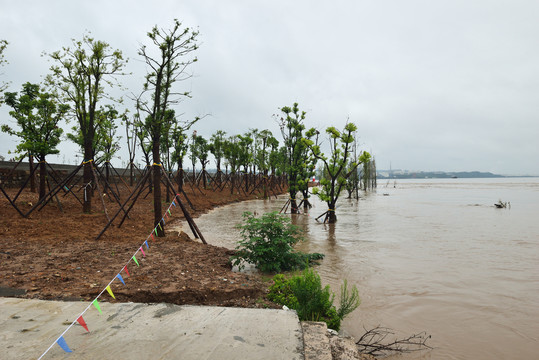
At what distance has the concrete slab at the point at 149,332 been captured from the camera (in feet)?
8.64

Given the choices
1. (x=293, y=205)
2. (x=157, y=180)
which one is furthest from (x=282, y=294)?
(x=293, y=205)

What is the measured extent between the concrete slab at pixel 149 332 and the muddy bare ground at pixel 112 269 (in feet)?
1.98

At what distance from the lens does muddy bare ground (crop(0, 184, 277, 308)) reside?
4238 millimetres

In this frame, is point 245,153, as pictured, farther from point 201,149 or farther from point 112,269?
point 112,269

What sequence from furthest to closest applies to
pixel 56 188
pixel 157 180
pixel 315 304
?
pixel 56 188, pixel 157 180, pixel 315 304

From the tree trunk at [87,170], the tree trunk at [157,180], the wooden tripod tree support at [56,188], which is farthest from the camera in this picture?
the tree trunk at [87,170]

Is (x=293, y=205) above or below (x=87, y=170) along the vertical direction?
below

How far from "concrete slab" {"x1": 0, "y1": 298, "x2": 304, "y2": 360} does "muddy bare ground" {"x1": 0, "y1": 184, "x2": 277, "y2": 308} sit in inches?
23.8

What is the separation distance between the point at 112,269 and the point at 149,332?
2646mm

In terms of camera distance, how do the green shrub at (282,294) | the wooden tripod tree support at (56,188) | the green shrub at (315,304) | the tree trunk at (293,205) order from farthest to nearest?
the tree trunk at (293,205) → the wooden tripod tree support at (56,188) → the green shrub at (282,294) → the green shrub at (315,304)

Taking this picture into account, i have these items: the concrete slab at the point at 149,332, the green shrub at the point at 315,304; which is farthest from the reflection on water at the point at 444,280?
the concrete slab at the point at 149,332

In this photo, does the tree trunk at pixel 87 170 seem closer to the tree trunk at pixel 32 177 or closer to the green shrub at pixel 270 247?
the tree trunk at pixel 32 177

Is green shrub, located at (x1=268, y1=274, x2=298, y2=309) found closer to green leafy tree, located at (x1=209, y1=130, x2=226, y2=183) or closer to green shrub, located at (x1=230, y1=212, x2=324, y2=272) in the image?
green shrub, located at (x1=230, y1=212, x2=324, y2=272)

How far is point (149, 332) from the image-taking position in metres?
2.97
